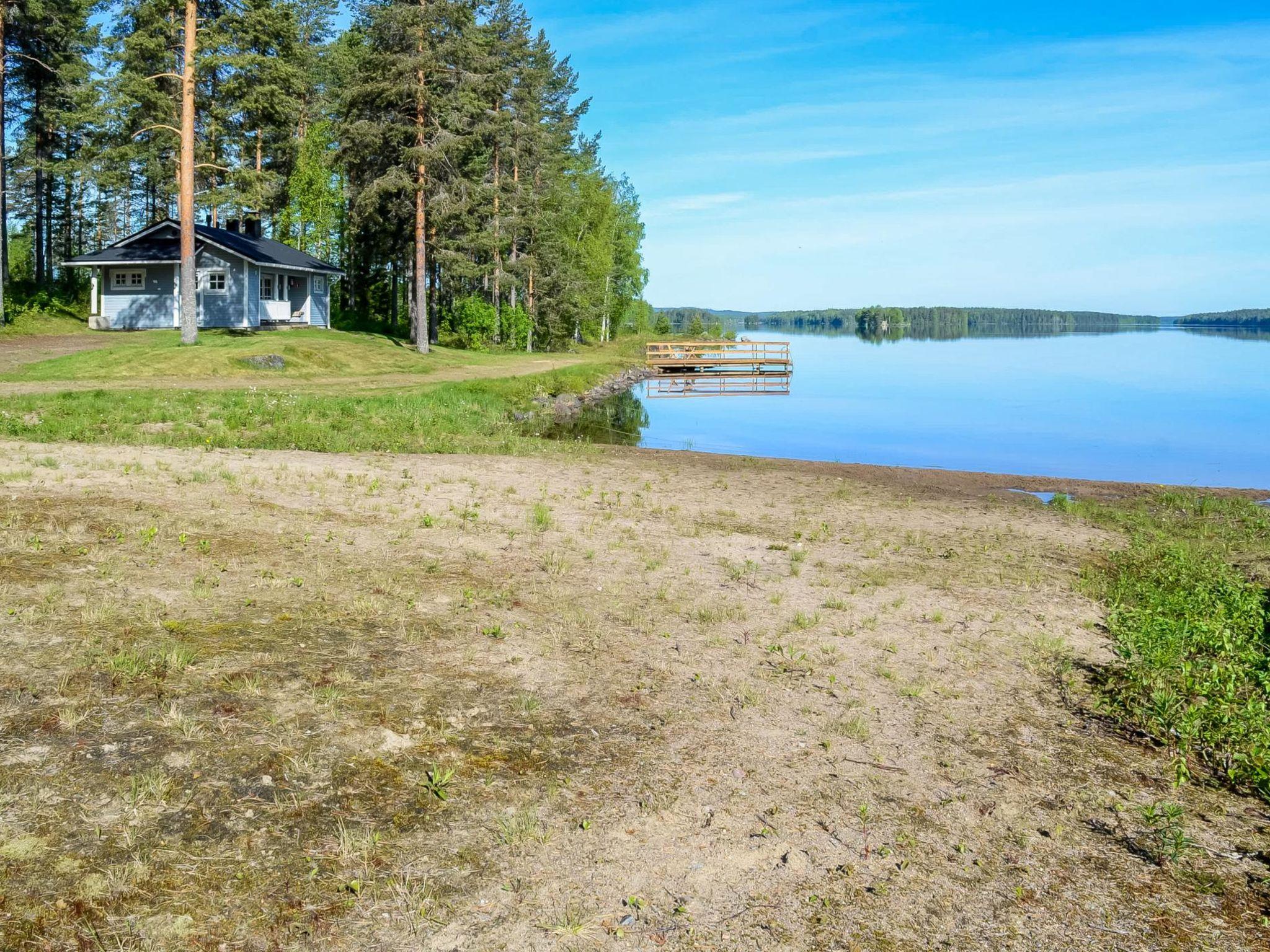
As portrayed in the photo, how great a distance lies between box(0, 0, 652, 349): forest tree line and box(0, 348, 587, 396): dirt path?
6355 millimetres

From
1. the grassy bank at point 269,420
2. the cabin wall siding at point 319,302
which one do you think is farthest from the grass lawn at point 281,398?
the cabin wall siding at point 319,302

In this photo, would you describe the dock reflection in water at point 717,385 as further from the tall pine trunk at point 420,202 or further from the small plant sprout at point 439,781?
the small plant sprout at point 439,781

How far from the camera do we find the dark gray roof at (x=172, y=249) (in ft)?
125

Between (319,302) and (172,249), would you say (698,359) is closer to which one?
(319,302)

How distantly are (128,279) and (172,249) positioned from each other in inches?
93.9

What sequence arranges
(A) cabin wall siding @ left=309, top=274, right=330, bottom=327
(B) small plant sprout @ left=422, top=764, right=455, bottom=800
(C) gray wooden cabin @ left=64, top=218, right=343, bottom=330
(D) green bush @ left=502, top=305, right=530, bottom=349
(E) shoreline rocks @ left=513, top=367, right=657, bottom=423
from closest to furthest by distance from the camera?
(B) small plant sprout @ left=422, top=764, right=455, bottom=800 → (E) shoreline rocks @ left=513, top=367, right=657, bottom=423 → (C) gray wooden cabin @ left=64, top=218, right=343, bottom=330 → (A) cabin wall siding @ left=309, top=274, right=330, bottom=327 → (D) green bush @ left=502, top=305, right=530, bottom=349

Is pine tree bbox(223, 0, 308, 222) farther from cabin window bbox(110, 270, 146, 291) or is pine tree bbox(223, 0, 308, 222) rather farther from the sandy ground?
the sandy ground

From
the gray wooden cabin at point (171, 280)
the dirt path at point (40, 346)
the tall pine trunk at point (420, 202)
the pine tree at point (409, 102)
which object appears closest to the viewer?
the dirt path at point (40, 346)

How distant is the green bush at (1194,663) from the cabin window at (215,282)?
37.3 meters

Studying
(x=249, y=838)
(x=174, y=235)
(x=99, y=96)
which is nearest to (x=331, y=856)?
(x=249, y=838)

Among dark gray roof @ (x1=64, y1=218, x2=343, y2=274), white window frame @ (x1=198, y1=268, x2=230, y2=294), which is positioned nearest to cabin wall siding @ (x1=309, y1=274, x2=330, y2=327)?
dark gray roof @ (x1=64, y1=218, x2=343, y2=274)

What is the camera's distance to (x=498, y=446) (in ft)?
57.1

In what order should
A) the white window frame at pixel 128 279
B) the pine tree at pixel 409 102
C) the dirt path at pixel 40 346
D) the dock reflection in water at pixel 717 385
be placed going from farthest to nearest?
the dock reflection in water at pixel 717 385
the white window frame at pixel 128 279
the pine tree at pixel 409 102
the dirt path at pixel 40 346

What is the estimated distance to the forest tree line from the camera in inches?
1293
